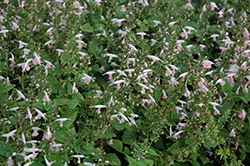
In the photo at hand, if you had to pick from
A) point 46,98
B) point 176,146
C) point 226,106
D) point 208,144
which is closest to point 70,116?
point 46,98

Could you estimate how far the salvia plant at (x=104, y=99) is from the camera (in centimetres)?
287

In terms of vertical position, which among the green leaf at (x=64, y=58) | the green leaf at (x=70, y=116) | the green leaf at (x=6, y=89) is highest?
the green leaf at (x=64, y=58)

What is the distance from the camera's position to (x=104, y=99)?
3383 millimetres

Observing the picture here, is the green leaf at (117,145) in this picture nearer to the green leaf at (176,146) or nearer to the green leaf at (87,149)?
the green leaf at (87,149)

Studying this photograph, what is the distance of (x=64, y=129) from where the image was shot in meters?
3.07

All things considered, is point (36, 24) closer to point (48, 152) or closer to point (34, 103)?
point (34, 103)

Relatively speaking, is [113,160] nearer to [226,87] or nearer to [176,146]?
[176,146]

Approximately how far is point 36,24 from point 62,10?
0.43 meters

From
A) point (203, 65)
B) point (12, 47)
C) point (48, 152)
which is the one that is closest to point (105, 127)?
point (48, 152)

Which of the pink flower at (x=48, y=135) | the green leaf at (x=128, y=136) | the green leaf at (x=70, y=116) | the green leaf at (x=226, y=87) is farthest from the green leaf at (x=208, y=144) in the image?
the pink flower at (x=48, y=135)

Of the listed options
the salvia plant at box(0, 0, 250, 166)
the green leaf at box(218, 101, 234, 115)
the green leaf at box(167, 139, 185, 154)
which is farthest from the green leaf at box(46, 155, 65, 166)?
the green leaf at box(218, 101, 234, 115)

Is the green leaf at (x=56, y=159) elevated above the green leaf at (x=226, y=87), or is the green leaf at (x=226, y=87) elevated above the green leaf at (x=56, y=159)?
the green leaf at (x=226, y=87)

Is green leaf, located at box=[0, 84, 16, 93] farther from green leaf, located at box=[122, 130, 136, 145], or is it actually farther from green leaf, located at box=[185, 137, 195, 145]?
green leaf, located at box=[185, 137, 195, 145]

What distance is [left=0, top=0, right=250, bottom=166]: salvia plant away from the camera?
287 cm
